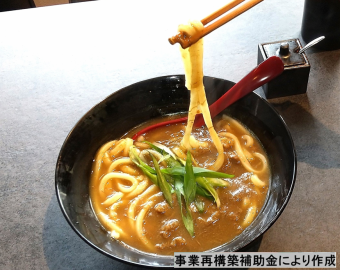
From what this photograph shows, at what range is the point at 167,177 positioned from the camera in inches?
58.4

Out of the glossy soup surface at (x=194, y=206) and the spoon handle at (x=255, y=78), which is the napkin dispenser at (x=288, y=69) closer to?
the spoon handle at (x=255, y=78)

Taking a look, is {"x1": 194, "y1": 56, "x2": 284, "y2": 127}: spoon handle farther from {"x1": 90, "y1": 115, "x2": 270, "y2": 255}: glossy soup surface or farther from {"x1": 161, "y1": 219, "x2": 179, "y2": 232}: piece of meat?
{"x1": 161, "y1": 219, "x2": 179, "y2": 232}: piece of meat

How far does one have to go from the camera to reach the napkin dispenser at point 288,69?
5.44 feet

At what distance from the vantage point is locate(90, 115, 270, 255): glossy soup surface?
129cm

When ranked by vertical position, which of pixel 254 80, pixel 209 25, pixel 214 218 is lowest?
pixel 214 218

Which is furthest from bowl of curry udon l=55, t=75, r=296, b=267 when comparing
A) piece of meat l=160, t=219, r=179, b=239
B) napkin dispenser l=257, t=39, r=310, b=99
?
napkin dispenser l=257, t=39, r=310, b=99

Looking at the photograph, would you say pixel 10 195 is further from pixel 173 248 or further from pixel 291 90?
pixel 291 90

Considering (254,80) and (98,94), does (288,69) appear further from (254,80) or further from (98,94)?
(98,94)

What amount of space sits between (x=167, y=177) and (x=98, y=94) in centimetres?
75

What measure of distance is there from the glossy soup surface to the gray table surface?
0.42 feet

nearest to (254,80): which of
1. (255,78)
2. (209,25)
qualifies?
(255,78)

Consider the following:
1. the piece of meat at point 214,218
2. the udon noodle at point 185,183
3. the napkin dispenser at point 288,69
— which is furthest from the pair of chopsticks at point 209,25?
the piece of meat at point 214,218

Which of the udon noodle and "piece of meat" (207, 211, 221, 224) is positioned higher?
the udon noodle

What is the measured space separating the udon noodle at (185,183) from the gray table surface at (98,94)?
143 mm
